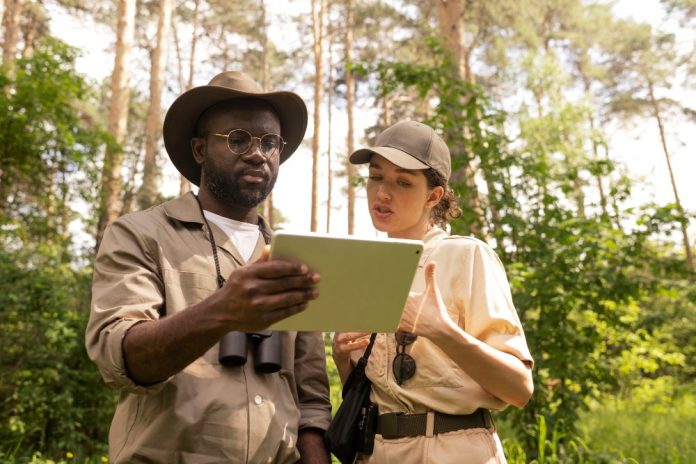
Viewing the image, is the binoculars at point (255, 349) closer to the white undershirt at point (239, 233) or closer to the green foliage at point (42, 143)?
the white undershirt at point (239, 233)

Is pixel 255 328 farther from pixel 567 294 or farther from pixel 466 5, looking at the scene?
pixel 466 5

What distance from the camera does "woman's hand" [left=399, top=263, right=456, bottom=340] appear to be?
213 cm

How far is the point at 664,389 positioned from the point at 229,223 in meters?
10.7

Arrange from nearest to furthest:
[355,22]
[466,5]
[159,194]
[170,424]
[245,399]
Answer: [170,424], [245,399], [159,194], [466,5], [355,22]

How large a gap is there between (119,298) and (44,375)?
6.02m

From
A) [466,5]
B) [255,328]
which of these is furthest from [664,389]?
[255,328]

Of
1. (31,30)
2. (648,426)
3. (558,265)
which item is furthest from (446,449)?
(31,30)

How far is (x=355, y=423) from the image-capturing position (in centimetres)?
243

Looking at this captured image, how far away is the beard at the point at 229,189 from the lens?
2.67 metres

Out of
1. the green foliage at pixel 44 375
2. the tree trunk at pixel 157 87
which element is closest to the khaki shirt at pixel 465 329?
the green foliage at pixel 44 375

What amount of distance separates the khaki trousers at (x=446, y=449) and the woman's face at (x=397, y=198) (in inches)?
31.4

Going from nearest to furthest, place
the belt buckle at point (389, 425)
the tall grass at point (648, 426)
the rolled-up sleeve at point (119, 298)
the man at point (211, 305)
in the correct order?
the man at point (211, 305) → the rolled-up sleeve at point (119, 298) → the belt buckle at point (389, 425) → the tall grass at point (648, 426)

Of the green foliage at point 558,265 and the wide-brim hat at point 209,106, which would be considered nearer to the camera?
the wide-brim hat at point 209,106

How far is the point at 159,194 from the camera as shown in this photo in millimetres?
12516
